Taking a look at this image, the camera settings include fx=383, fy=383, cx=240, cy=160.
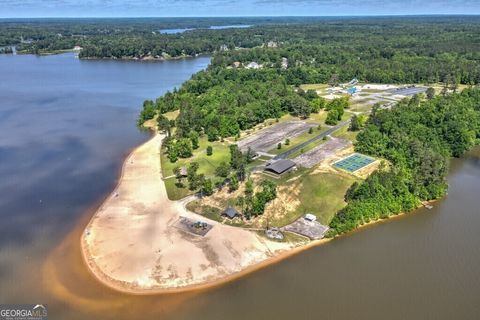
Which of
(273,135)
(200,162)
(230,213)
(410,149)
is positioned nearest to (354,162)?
(410,149)

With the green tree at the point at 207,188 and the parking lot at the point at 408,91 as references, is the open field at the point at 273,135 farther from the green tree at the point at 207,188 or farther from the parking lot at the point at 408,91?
the parking lot at the point at 408,91

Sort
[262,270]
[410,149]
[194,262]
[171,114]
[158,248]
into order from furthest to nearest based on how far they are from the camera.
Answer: [171,114] < [410,149] < [158,248] < [194,262] < [262,270]

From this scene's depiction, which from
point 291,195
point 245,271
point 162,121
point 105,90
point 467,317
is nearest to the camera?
point 467,317

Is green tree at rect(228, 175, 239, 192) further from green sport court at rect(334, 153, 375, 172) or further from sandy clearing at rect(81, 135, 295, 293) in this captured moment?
green sport court at rect(334, 153, 375, 172)

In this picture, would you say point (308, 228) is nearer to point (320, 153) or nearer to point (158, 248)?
point (158, 248)

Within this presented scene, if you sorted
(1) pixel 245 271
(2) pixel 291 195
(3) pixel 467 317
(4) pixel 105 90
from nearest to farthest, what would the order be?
1. (3) pixel 467 317
2. (1) pixel 245 271
3. (2) pixel 291 195
4. (4) pixel 105 90

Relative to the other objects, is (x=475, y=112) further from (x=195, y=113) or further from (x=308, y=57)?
(x=308, y=57)

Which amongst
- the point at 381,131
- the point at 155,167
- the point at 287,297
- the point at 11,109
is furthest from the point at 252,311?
the point at 11,109
